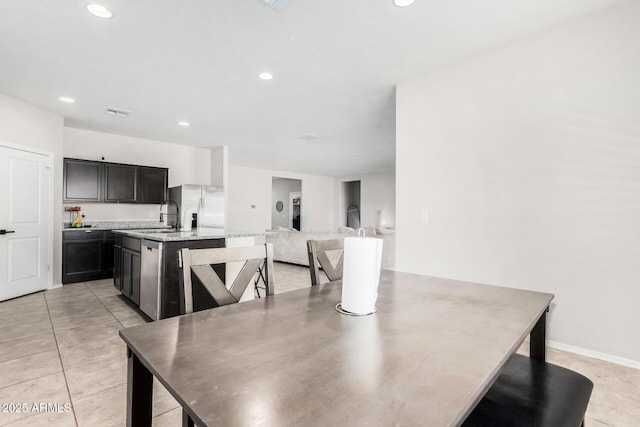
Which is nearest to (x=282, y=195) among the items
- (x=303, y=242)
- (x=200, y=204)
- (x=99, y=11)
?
(x=303, y=242)

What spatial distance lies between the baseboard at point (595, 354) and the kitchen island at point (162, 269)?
2868mm

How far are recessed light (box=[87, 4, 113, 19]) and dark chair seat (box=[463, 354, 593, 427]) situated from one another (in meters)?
3.24

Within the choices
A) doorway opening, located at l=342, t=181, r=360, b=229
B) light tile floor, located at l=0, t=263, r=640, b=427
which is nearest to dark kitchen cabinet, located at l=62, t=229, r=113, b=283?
light tile floor, located at l=0, t=263, r=640, b=427

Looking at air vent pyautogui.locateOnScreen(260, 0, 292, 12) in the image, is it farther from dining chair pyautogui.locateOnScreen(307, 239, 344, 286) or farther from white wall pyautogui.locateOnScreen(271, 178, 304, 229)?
white wall pyautogui.locateOnScreen(271, 178, 304, 229)

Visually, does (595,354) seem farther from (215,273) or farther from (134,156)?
(134,156)

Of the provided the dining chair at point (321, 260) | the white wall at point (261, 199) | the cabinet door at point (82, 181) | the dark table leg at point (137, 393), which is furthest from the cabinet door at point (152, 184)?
the dark table leg at point (137, 393)

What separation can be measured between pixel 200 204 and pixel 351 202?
6719mm

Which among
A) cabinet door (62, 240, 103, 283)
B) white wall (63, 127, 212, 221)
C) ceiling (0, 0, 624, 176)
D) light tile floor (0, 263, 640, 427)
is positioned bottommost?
light tile floor (0, 263, 640, 427)

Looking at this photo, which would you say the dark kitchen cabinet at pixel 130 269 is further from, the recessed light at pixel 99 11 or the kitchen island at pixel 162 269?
the recessed light at pixel 99 11

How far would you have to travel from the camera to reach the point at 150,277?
3.12 m

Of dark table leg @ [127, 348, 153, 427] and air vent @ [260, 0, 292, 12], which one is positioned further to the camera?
air vent @ [260, 0, 292, 12]

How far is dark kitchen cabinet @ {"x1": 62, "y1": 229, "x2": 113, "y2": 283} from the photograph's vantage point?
4855 mm

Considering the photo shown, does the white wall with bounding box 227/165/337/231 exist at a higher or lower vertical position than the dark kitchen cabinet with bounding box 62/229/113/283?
higher

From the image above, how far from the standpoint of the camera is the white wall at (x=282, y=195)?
38.5ft
